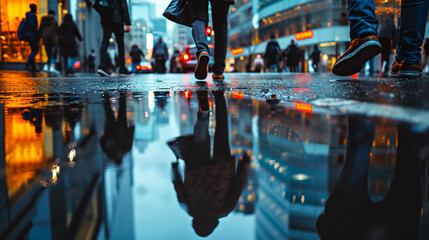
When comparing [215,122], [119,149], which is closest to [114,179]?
[119,149]

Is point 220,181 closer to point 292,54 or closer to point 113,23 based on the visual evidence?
point 113,23

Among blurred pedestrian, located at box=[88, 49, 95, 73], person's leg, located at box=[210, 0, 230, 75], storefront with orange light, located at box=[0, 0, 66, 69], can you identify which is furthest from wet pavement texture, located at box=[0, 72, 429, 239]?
→ blurred pedestrian, located at box=[88, 49, 95, 73]

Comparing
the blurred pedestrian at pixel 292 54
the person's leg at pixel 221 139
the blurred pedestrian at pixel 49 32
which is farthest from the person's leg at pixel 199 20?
the blurred pedestrian at pixel 292 54

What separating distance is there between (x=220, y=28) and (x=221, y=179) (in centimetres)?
457

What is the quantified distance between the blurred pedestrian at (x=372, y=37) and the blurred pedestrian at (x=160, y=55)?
15.6m

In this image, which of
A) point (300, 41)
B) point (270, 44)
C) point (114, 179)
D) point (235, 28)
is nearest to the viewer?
point (114, 179)

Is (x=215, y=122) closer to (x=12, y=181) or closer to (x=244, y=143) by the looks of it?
(x=244, y=143)

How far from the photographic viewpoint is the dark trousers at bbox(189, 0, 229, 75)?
4.76 metres

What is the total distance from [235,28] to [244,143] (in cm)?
6993

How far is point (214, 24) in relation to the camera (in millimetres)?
5227

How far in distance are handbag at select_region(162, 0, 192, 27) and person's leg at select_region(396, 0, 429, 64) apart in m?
2.37

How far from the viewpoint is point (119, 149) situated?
40.2 inches

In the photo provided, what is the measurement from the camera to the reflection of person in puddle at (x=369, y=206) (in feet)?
1.73

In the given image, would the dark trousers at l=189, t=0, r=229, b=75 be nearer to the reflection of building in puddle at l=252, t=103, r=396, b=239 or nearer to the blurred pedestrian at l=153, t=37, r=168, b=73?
the reflection of building in puddle at l=252, t=103, r=396, b=239
